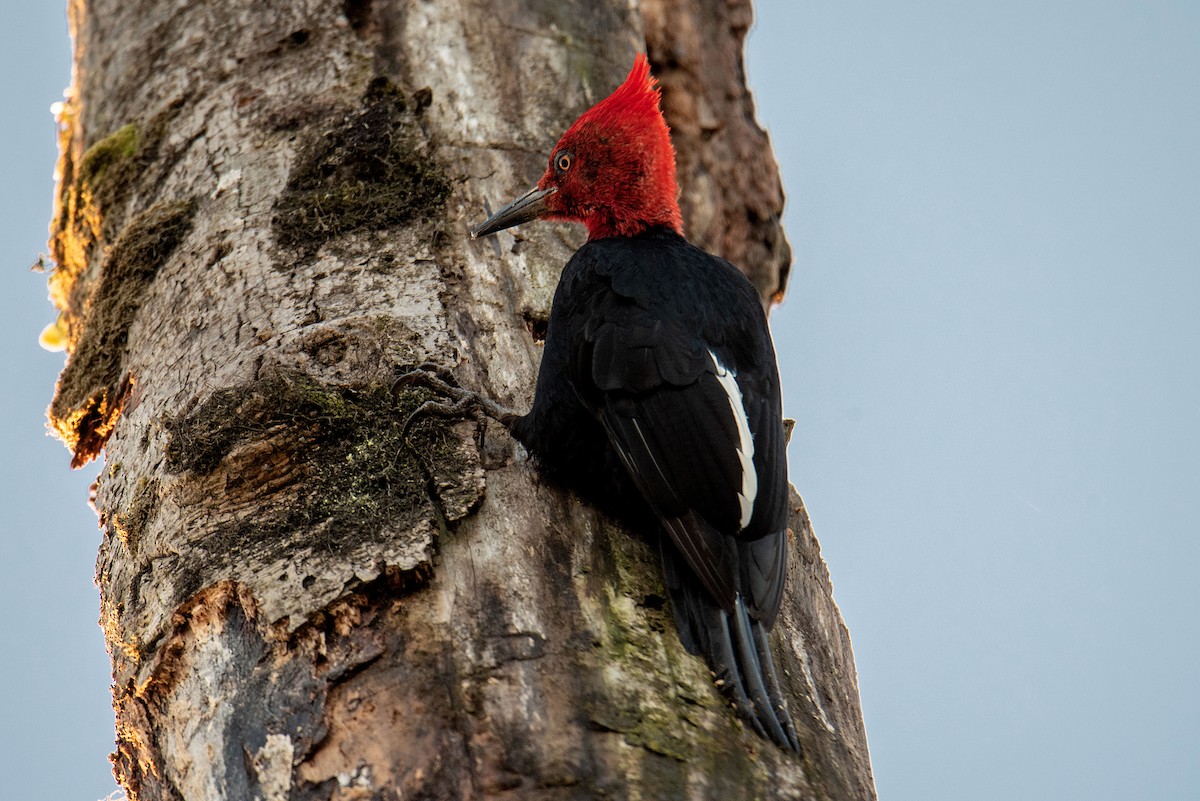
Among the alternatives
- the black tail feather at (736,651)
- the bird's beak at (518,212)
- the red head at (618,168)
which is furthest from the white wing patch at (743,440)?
the red head at (618,168)

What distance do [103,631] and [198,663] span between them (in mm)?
456

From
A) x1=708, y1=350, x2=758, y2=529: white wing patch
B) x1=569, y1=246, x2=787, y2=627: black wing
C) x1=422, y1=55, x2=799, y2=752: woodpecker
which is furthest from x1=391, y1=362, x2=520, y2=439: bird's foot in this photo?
x1=708, y1=350, x2=758, y2=529: white wing patch

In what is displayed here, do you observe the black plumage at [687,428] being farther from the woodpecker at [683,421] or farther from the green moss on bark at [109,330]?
the green moss on bark at [109,330]

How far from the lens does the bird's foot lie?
7.77ft

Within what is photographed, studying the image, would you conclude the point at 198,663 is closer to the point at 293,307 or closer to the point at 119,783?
the point at 119,783

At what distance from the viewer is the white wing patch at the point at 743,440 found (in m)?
2.45

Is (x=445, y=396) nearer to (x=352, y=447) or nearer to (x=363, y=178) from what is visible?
(x=352, y=447)

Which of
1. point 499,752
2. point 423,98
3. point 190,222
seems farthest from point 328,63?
point 499,752

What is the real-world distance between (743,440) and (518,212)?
37.0 inches

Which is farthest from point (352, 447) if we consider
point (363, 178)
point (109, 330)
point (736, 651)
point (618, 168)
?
point (618, 168)

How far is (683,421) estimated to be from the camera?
254cm

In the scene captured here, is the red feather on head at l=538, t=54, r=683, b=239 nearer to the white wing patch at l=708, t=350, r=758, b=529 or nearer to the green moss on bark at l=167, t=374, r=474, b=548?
the white wing patch at l=708, t=350, r=758, b=529

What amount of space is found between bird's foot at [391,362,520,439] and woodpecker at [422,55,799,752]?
23 mm

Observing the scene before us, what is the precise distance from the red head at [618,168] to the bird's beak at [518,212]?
0.05m
